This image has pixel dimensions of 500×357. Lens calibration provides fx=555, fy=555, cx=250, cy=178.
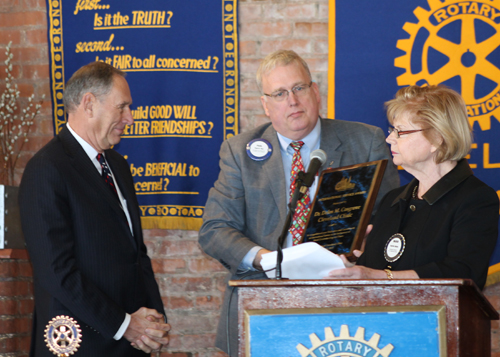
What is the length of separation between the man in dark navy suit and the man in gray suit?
1.13ft

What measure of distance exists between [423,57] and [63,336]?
235 cm

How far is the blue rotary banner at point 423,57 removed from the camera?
3.08 metres

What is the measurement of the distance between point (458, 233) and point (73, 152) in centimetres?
142

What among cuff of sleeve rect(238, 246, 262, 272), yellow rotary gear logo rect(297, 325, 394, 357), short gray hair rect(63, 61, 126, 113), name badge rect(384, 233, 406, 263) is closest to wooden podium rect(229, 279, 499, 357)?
yellow rotary gear logo rect(297, 325, 394, 357)

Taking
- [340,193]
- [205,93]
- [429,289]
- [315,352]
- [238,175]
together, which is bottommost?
[315,352]

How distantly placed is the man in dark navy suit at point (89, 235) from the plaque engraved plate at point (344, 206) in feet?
2.37

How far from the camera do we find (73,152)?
7.06ft

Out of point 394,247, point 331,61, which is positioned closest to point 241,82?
point 331,61

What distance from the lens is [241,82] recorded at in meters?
3.26

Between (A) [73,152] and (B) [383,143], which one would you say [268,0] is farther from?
(A) [73,152]

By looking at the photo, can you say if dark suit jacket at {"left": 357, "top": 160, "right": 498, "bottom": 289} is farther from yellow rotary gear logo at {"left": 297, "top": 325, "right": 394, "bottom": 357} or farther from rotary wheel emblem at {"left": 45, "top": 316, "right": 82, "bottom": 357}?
rotary wheel emblem at {"left": 45, "top": 316, "right": 82, "bottom": 357}

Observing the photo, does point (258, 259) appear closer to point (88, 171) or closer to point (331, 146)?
point (331, 146)

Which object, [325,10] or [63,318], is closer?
[63,318]

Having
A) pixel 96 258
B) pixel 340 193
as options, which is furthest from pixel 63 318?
pixel 340 193
